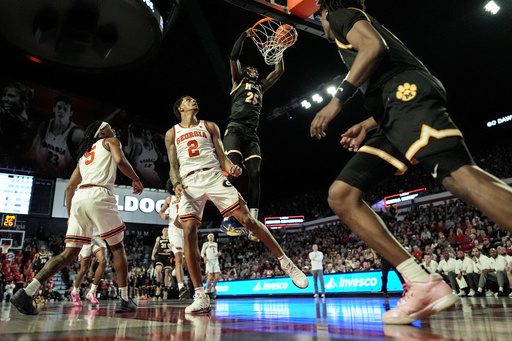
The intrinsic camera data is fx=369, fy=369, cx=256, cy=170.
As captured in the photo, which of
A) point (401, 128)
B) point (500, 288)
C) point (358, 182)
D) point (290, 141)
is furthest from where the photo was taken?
point (290, 141)

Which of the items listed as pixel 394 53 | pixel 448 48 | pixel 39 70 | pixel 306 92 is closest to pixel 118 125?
pixel 39 70

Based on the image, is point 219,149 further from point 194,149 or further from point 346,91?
point 346,91

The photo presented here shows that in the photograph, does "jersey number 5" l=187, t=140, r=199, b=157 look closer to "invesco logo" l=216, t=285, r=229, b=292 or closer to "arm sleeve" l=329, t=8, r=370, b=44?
"arm sleeve" l=329, t=8, r=370, b=44

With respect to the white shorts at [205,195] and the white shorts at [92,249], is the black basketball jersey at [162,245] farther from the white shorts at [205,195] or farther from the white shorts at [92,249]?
the white shorts at [205,195]

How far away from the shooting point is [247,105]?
4652 millimetres

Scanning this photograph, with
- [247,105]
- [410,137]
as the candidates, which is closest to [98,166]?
[247,105]

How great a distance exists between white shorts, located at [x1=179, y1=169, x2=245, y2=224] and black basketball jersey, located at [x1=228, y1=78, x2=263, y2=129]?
130 cm

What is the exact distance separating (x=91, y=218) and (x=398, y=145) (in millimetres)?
3178

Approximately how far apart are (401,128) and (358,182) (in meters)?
0.37

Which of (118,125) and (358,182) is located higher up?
(118,125)

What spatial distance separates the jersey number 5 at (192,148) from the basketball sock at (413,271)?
228cm

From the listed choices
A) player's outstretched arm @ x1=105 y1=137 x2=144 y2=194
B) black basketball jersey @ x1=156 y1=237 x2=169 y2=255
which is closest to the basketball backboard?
player's outstretched arm @ x1=105 y1=137 x2=144 y2=194

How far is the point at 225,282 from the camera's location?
15227 mm

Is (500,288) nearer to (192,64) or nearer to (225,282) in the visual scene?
(225,282)
